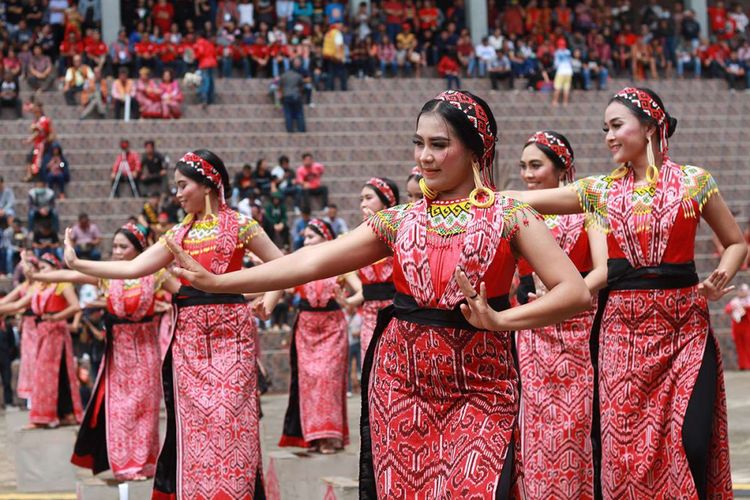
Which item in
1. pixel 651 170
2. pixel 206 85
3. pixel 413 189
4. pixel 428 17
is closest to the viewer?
pixel 651 170

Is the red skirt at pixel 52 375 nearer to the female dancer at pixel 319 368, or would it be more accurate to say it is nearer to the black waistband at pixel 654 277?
the female dancer at pixel 319 368

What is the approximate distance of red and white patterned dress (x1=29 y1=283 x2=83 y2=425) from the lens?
13.2m

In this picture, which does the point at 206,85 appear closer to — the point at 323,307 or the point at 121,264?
the point at 323,307

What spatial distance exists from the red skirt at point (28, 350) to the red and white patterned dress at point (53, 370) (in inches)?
6.6

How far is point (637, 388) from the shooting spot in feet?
20.0

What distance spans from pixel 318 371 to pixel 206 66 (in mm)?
15525

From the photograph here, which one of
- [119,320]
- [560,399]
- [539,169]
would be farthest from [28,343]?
[560,399]

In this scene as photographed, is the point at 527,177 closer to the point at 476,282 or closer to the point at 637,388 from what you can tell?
the point at 637,388

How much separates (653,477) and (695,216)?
1.19 meters

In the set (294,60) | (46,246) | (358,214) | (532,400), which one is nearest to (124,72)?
(294,60)

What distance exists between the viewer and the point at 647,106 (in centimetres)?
634

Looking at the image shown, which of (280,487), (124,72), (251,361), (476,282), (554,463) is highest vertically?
(124,72)

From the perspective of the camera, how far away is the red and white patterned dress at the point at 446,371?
15.2 feet

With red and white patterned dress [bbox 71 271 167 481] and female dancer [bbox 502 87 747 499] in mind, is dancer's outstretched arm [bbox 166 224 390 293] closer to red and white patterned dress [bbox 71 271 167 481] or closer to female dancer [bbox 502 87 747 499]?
female dancer [bbox 502 87 747 499]
